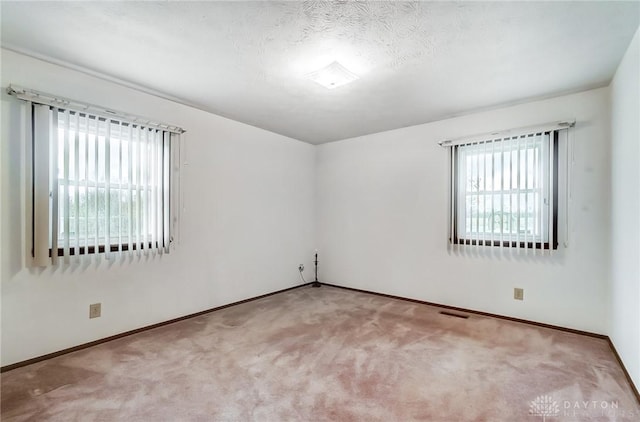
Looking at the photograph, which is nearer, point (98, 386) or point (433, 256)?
point (98, 386)

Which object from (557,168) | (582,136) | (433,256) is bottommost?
(433,256)

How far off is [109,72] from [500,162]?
4040mm

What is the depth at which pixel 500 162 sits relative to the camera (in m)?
3.41

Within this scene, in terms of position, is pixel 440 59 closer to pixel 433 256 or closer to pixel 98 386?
pixel 433 256

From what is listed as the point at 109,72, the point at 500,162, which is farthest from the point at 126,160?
the point at 500,162

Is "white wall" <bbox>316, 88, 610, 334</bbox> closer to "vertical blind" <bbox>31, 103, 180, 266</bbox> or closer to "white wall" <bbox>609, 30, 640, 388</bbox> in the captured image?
"white wall" <bbox>609, 30, 640, 388</bbox>

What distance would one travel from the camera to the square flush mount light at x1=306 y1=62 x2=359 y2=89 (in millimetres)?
2433

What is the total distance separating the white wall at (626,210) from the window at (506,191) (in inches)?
19.9

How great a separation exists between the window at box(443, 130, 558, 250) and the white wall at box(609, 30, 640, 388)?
0.50 m

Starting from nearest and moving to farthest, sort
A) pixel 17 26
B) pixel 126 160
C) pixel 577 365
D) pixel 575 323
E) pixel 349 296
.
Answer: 1. pixel 17 26
2. pixel 577 365
3. pixel 126 160
4. pixel 575 323
5. pixel 349 296

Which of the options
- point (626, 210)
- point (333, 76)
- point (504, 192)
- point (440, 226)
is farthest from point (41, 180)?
point (626, 210)

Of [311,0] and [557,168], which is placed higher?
[311,0]

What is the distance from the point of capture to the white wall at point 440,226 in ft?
9.74

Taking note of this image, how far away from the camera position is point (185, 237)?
341 centimetres
